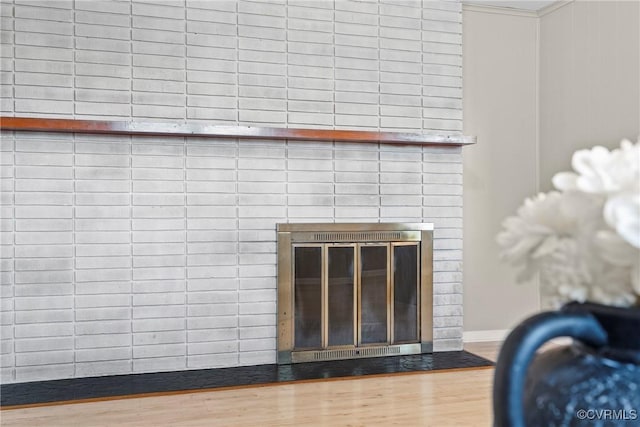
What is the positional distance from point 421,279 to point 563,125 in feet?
4.99

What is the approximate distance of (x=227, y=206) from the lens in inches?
148

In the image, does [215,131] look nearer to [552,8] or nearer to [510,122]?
[510,122]

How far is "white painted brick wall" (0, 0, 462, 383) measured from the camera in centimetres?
345

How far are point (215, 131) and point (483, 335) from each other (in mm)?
2451

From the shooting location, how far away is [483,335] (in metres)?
4.64

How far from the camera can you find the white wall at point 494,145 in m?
4.57

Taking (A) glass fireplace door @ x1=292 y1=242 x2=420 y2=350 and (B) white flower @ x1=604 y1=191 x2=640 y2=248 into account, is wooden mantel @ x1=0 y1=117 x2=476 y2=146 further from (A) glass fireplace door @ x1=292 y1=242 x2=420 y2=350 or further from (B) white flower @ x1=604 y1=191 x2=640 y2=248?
(B) white flower @ x1=604 y1=191 x2=640 y2=248

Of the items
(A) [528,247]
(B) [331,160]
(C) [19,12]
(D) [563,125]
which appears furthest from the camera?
(D) [563,125]

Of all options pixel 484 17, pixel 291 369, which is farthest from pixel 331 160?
pixel 484 17

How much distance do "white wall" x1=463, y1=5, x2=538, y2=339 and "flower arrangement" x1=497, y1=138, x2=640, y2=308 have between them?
13.1ft

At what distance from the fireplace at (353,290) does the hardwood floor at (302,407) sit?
462mm

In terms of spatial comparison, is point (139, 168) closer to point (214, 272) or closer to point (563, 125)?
point (214, 272)

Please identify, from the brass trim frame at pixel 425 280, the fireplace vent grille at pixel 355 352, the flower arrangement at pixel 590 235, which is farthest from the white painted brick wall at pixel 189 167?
the flower arrangement at pixel 590 235

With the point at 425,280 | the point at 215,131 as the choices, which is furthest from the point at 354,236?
the point at 215,131
